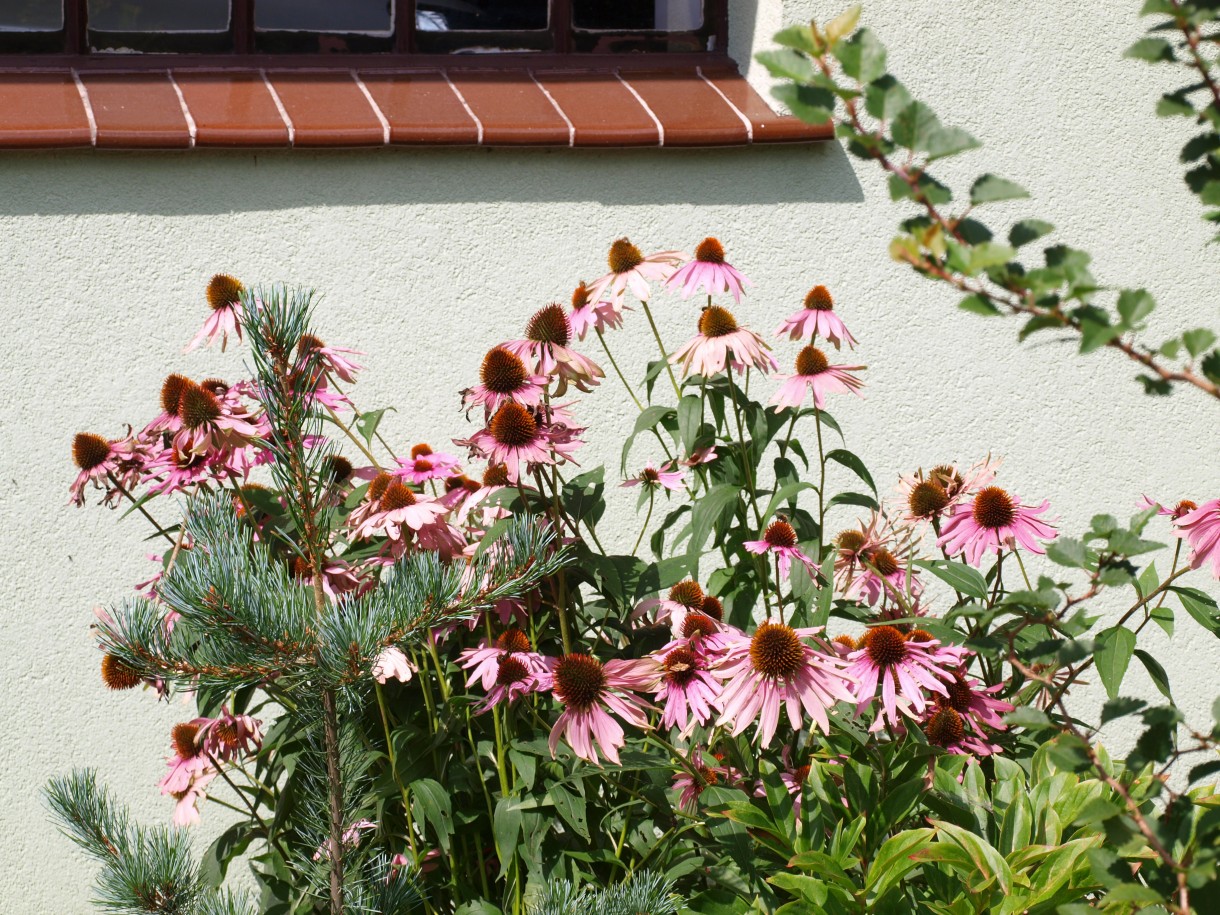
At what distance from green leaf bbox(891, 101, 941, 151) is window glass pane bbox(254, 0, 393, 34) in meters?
2.45

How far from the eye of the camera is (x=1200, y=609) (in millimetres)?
1854

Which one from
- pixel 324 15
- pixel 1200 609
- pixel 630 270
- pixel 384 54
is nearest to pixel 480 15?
pixel 384 54

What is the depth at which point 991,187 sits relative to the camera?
0.78 meters

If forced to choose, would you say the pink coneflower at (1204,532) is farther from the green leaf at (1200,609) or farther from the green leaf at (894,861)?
the green leaf at (894,861)

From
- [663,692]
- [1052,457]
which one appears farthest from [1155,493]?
[663,692]

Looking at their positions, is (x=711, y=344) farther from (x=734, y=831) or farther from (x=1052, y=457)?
(x=1052, y=457)

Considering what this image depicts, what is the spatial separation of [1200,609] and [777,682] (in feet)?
2.52

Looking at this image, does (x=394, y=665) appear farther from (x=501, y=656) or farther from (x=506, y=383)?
(x=506, y=383)

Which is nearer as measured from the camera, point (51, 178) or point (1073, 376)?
point (51, 178)

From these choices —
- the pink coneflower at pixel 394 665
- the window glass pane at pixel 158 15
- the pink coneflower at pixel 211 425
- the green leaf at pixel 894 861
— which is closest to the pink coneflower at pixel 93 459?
the pink coneflower at pixel 211 425

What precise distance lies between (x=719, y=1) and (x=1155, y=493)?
1614 millimetres

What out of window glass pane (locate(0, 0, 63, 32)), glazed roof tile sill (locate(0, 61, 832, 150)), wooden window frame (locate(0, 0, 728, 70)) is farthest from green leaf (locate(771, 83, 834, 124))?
window glass pane (locate(0, 0, 63, 32))

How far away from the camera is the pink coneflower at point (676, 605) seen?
1.79 meters

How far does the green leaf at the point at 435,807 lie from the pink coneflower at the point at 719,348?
0.71 metres
